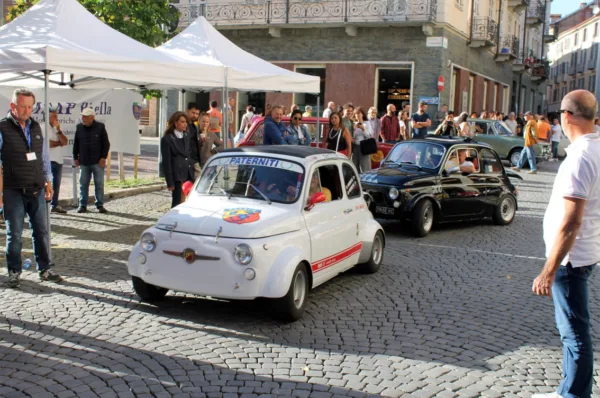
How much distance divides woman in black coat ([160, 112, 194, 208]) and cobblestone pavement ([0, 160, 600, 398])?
69.6 inches

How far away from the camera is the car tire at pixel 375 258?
321 inches

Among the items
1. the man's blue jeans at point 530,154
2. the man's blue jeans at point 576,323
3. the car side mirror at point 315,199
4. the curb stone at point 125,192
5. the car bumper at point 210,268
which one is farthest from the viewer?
the man's blue jeans at point 530,154

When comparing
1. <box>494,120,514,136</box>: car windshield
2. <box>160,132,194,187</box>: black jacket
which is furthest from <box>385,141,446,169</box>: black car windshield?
<box>494,120,514,136</box>: car windshield

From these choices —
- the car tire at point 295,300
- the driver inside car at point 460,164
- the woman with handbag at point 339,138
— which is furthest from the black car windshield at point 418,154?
the car tire at point 295,300

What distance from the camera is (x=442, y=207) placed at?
36.7 ft

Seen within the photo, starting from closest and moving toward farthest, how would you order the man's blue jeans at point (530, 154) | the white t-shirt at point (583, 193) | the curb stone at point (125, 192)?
the white t-shirt at point (583, 193), the curb stone at point (125, 192), the man's blue jeans at point (530, 154)

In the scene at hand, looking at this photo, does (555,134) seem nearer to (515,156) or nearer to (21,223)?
(515,156)

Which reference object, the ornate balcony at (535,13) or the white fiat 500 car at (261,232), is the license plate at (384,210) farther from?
the ornate balcony at (535,13)

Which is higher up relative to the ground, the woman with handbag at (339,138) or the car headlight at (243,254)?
the woman with handbag at (339,138)

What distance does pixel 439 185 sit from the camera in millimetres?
11062

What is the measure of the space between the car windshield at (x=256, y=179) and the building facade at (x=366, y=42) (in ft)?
66.5

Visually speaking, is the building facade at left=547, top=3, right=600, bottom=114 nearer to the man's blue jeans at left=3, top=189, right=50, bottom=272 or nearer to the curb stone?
the curb stone

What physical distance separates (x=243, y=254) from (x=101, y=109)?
875cm

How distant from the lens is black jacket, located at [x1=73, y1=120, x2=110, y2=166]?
473 inches
